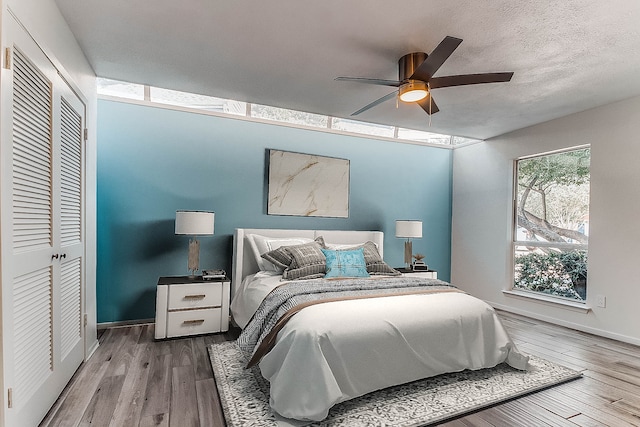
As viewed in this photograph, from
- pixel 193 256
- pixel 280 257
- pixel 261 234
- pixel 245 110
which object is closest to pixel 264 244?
pixel 261 234

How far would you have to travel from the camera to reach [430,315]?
2.47 meters

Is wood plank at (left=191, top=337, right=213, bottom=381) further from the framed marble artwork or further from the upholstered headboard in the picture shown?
the framed marble artwork

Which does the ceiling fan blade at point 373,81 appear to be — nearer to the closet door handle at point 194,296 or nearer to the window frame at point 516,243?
Result: the closet door handle at point 194,296

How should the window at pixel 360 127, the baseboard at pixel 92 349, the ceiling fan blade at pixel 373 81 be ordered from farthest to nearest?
the window at pixel 360 127
the baseboard at pixel 92 349
the ceiling fan blade at pixel 373 81

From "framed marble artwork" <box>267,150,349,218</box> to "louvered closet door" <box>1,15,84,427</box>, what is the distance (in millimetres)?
2196

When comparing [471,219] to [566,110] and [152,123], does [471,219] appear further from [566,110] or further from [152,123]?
[152,123]

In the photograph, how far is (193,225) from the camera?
3.49 m

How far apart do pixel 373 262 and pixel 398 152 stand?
211 centimetres

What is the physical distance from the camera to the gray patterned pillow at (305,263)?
3402 mm

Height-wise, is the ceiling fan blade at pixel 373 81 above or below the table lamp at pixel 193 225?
above

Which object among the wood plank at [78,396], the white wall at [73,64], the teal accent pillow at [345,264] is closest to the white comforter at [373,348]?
the teal accent pillow at [345,264]

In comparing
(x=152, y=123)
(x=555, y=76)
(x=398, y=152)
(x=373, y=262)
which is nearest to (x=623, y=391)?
(x=373, y=262)

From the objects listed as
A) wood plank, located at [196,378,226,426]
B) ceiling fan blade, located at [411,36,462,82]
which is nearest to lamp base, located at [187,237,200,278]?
wood plank, located at [196,378,226,426]

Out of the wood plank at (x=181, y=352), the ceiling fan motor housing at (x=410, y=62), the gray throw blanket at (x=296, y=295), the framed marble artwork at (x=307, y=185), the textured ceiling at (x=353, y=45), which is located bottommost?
the wood plank at (x=181, y=352)
